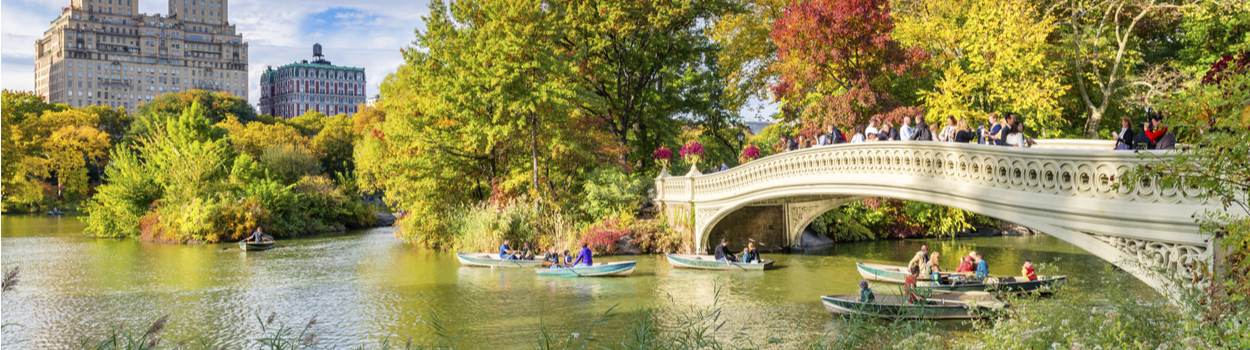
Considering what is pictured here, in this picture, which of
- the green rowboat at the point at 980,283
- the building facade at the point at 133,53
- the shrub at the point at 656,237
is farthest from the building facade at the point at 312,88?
the green rowboat at the point at 980,283

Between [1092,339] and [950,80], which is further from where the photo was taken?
[950,80]

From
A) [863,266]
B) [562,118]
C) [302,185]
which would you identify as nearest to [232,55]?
[302,185]

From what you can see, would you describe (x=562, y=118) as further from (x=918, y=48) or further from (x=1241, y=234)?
(x=1241, y=234)

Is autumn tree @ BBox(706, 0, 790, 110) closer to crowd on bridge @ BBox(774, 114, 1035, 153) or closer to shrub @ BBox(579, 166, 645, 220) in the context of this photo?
shrub @ BBox(579, 166, 645, 220)

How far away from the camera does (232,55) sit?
147625mm

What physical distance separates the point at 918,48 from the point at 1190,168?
20.8 meters

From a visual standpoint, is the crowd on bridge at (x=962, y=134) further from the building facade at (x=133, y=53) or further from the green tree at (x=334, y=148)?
the building facade at (x=133, y=53)

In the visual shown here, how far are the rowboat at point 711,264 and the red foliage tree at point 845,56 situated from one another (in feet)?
19.0

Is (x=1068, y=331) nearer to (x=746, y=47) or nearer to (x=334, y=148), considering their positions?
(x=746, y=47)

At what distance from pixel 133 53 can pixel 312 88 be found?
33525mm

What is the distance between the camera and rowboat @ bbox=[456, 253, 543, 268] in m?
24.7

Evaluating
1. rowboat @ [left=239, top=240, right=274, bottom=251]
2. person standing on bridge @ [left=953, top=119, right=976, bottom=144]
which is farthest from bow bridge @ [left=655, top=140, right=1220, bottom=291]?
rowboat @ [left=239, top=240, right=274, bottom=251]

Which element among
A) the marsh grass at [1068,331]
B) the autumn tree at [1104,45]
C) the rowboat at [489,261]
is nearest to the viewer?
the marsh grass at [1068,331]

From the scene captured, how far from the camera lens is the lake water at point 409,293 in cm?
1588
